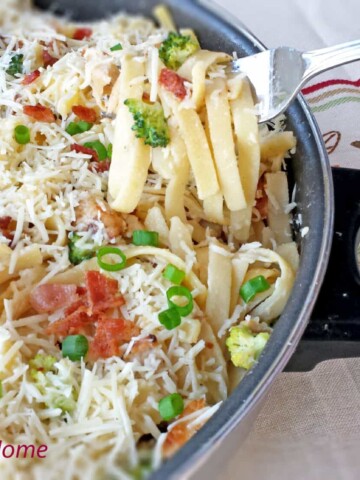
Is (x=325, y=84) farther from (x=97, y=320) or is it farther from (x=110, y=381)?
(x=110, y=381)

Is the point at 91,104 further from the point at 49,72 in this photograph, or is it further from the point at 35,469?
the point at 35,469

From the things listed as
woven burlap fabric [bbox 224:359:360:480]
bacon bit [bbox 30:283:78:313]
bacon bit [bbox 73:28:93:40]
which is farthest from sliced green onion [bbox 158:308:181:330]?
bacon bit [bbox 73:28:93:40]

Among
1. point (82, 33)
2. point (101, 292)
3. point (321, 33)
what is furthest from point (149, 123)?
point (321, 33)

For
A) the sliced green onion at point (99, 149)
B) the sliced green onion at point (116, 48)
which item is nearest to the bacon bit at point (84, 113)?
the sliced green onion at point (99, 149)

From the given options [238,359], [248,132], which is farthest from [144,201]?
[238,359]

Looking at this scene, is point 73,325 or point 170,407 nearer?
point 170,407

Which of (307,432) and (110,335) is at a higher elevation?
(110,335)

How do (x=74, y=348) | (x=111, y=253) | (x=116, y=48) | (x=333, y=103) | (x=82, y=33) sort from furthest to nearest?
(x=333, y=103)
(x=82, y=33)
(x=116, y=48)
(x=111, y=253)
(x=74, y=348)
